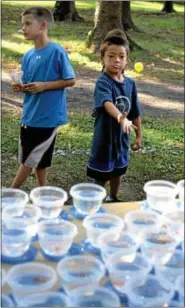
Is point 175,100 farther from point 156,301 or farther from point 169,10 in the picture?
point 169,10

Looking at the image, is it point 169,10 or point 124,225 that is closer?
point 124,225

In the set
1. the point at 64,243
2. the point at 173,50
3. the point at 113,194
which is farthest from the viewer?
the point at 173,50

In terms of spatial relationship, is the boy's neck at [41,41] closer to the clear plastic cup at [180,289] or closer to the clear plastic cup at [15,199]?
the clear plastic cup at [15,199]

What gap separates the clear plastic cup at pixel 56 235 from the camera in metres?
1.39

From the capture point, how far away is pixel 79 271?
1.29 m

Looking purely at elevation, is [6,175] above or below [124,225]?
below

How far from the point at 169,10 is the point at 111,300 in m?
17.4

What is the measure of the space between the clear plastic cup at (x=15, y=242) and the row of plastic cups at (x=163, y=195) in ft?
1.39

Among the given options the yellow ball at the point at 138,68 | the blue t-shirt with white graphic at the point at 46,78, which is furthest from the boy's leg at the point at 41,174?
the yellow ball at the point at 138,68

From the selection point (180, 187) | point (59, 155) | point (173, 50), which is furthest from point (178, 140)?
point (173, 50)

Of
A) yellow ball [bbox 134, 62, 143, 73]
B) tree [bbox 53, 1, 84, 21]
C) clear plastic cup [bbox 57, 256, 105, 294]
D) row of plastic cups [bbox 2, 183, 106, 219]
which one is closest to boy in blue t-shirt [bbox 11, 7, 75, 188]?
row of plastic cups [bbox 2, 183, 106, 219]

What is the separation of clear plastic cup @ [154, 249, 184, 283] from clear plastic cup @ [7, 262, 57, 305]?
0.84 ft

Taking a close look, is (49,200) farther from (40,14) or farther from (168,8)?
(168,8)

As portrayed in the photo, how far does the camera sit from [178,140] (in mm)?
4367
